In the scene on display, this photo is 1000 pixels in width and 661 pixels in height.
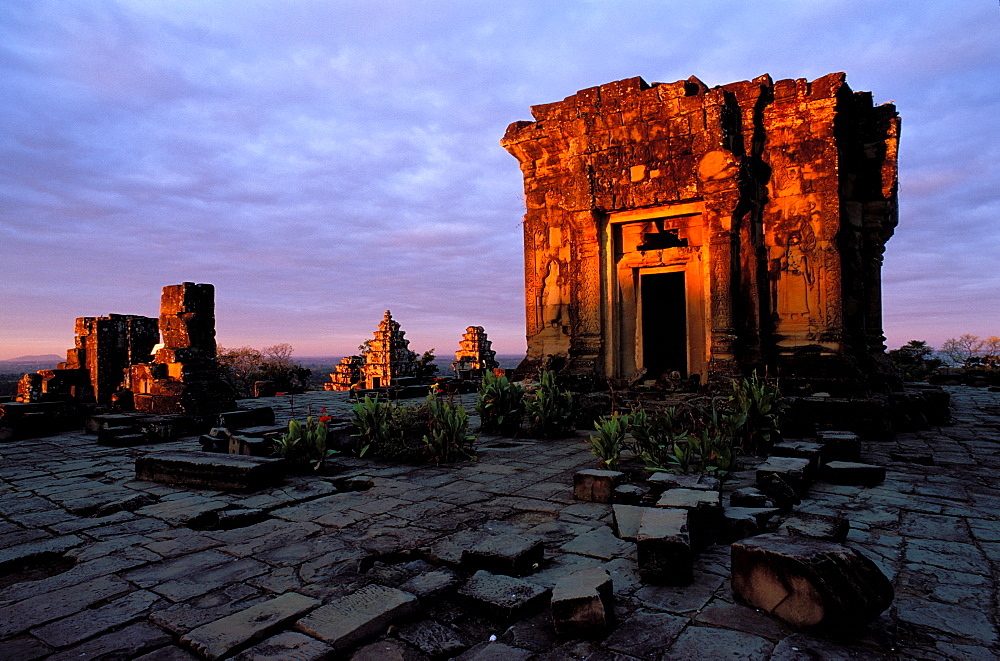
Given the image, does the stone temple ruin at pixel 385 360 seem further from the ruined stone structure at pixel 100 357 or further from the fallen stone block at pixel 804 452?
the fallen stone block at pixel 804 452

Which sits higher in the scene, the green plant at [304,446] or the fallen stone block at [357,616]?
A: the green plant at [304,446]

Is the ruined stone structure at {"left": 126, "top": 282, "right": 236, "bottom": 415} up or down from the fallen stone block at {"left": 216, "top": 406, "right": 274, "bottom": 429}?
up

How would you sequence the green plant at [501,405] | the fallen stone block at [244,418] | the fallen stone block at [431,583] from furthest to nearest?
the fallen stone block at [244,418] → the green plant at [501,405] → the fallen stone block at [431,583]

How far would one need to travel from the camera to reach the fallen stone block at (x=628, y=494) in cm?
444

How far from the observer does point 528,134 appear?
11.2 m

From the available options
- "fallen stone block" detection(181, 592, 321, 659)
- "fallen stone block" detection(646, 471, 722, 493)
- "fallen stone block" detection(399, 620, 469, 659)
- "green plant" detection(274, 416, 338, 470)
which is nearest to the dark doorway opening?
"fallen stone block" detection(646, 471, 722, 493)

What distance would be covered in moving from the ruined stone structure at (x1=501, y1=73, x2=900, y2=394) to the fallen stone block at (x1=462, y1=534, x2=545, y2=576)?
6.80 meters

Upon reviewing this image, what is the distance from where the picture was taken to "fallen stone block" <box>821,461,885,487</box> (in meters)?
5.07

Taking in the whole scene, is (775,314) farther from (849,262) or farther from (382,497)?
(382,497)

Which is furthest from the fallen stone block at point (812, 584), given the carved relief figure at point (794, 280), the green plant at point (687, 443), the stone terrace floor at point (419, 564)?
the carved relief figure at point (794, 280)

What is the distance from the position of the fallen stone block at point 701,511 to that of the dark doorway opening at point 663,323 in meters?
7.27

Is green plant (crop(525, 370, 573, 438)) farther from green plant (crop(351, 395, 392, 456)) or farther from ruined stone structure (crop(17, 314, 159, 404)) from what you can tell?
ruined stone structure (crop(17, 314, 159, 404))

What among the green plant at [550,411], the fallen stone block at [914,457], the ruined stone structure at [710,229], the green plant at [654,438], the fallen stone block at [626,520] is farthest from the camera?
the ruined stone structure at [710,229]

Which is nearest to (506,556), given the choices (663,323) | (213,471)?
(213,471)
